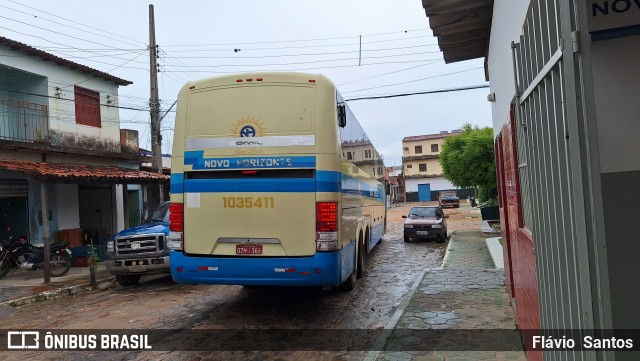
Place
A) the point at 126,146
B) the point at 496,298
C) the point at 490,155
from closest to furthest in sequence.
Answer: the point at 496,298, the point at 126,146, the point at 490,155

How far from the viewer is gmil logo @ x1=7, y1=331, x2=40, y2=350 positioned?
19.4 feet

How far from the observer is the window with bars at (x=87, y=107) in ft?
53.3

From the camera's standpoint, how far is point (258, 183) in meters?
6.09

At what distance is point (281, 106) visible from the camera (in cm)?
611

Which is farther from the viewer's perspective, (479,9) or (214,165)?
(214,165)

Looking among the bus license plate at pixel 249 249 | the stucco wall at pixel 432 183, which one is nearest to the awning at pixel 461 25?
the bus license plate at pixel 249 249

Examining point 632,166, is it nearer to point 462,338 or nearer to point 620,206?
point 620,206

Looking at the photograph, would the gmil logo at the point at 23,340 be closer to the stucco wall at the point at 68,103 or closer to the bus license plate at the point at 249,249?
the bus license plate at the point at 249,249

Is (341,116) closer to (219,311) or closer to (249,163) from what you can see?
(249,163)

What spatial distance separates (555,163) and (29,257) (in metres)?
13.1

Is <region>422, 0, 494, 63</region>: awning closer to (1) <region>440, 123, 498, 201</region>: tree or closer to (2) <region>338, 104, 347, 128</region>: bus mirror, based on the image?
(2) <region>338, 104, 347, 128</region>: bus mirror

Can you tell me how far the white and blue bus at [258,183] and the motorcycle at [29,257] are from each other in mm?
7398

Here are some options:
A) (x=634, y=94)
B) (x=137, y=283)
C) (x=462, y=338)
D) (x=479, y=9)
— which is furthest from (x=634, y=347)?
(x=137, y=283)

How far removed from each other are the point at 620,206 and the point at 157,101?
58.9ft
